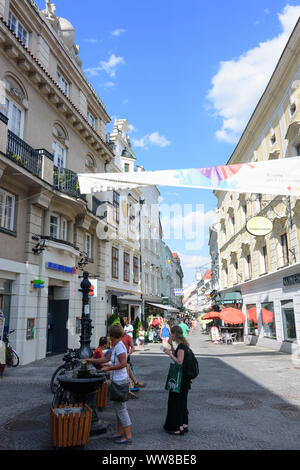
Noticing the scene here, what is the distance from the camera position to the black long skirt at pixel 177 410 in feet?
17.7

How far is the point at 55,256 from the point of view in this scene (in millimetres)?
15297

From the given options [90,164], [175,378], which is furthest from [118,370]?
[90,164]

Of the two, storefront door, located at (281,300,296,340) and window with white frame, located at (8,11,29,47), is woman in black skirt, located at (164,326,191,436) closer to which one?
storefront door, located at (281,300,296,340)

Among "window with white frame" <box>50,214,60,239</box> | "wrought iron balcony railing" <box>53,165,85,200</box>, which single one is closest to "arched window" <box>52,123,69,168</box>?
"wrought iron balcony railing" <box>53,165,85,200</box>

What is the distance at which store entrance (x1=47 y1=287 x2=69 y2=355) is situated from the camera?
16.0 metres

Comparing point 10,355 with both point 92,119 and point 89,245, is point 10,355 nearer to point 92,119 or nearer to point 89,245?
point 89,245

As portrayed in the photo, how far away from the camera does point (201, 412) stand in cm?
674

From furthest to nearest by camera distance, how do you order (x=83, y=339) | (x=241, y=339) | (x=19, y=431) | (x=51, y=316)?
(x=241, y=339), (x=51, y=316), (x=83, y=339), (x=19, y=431)

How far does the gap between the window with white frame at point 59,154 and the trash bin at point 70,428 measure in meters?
13.8

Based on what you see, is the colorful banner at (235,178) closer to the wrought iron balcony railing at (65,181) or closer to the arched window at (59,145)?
the wrought iron balcony railing at (65,181)

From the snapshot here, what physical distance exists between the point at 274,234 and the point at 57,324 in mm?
11789

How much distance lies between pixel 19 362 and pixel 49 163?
7.88 metres

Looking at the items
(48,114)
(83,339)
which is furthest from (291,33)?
(83,339)
